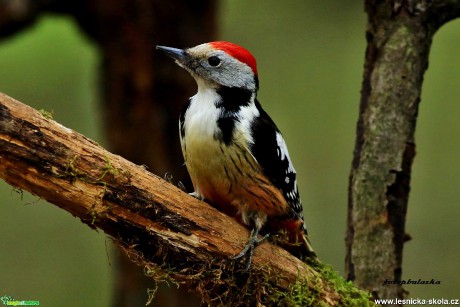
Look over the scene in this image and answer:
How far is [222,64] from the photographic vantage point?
301 cm

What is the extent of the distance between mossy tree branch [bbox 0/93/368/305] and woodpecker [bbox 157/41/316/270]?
0.44 feet

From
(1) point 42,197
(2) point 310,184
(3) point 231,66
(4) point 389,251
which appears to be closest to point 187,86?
(3) point 231,66

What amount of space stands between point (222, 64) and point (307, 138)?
13.3 ft

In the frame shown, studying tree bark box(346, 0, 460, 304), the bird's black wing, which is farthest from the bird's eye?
tree bark box(346, 0, 460, 304)

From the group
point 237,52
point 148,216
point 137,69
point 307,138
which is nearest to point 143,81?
point 137,69

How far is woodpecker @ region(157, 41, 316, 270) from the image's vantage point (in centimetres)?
286

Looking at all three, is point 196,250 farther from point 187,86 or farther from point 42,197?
point 187,86

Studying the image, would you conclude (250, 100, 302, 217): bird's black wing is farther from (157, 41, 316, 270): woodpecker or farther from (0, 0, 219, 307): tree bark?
(0, 0, 219, 307): tree bark

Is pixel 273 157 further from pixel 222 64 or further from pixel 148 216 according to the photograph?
pixel 148 216

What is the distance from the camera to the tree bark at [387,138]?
3.22m

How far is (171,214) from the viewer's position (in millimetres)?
2557

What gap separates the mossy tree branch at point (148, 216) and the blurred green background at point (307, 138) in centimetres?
300

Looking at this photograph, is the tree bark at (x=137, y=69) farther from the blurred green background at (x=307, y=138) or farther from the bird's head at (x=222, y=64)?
the bird's head at (x=222, y=64)

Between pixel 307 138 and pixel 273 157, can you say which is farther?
pixel 307 138
